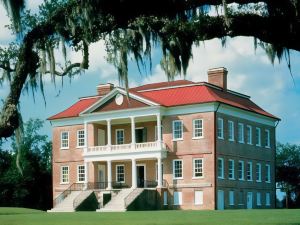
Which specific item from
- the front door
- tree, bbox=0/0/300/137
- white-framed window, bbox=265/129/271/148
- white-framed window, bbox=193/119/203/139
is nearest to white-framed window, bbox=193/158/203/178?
white-framed window, bbox=193/119/203/139

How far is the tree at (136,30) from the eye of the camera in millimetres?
10734

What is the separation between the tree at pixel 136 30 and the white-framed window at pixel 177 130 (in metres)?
32.0

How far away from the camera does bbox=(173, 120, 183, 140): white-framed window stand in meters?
45.4

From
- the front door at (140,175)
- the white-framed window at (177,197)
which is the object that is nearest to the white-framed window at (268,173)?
Result: the white-framed window at (177,197)

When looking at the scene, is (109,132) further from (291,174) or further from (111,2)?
(111,2)

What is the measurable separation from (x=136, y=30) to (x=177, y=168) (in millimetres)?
34141

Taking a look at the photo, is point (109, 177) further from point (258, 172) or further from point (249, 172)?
point (258, 172)

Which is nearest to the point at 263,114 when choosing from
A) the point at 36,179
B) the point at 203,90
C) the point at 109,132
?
the point at 203,90

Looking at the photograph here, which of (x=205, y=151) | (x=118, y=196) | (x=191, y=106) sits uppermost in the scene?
(x=191, y=106)

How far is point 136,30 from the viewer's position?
12.0 metres

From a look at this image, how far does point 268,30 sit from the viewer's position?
10.7 m

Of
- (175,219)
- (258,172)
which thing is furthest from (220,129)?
(175,219)

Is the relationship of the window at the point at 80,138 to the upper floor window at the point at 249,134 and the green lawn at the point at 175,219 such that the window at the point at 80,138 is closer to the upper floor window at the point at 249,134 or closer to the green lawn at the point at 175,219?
the upper floor window at the point at 249,134

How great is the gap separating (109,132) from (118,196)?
18.1 ft
